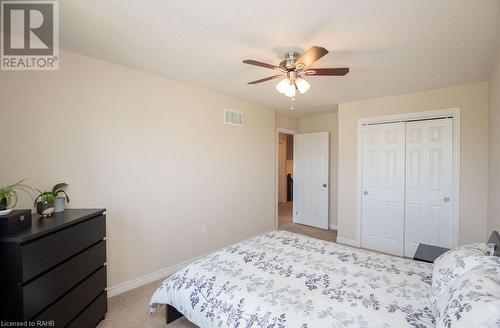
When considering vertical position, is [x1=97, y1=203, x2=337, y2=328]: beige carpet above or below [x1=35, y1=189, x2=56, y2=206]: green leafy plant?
below

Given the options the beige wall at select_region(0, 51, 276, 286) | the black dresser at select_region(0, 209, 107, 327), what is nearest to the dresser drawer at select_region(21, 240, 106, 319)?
the black dresser at select_region(0, 209, 107, 327)

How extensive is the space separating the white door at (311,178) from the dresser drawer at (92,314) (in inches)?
155

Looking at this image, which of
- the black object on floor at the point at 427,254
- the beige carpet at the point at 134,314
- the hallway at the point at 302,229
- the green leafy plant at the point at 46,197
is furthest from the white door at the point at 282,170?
the green leafy plant at the point at 46,197

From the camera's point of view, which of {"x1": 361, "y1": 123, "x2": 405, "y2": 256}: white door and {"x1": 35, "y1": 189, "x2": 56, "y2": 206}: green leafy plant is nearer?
{"x1": 35, "y1": 189, "x2": 56, "y2": 206}: green leafy plant

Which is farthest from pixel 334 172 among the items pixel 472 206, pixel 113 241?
pixel 113 241

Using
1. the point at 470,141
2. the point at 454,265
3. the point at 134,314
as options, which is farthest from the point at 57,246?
the point at 470,141

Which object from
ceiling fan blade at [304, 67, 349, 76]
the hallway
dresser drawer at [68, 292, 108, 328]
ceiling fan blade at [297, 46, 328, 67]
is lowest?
the hallway

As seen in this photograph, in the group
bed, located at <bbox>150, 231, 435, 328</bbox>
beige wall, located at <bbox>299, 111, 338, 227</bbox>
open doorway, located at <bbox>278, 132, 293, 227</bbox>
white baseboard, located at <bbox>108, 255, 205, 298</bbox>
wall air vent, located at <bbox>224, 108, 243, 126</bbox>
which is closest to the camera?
bed, located at <bbox>150, 231, 435, 328</bbox>

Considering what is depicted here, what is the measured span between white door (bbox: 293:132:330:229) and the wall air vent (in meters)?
1.82

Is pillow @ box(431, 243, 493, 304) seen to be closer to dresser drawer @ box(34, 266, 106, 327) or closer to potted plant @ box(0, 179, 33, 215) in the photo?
dresser drawer @ box(34, 266, 106, 327)

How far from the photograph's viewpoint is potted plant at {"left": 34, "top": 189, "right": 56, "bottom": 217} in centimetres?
178

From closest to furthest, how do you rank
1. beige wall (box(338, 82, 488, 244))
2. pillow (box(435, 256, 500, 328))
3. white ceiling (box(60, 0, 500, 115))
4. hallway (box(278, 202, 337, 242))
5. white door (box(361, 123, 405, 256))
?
pillow (box(435, 256, 500, 328)), white ceiling (box(60, 0, 500, 115)), beige wall (box(338, 82, 488, 244)), white door (box(361, 123, 405, 256)), hallway (box(278, 202, 337, 242))

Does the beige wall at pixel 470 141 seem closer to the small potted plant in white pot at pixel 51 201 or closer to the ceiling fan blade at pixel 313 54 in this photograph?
the ceiling fan blade at pixel 313 54

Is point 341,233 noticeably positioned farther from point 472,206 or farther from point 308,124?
point 308,124
